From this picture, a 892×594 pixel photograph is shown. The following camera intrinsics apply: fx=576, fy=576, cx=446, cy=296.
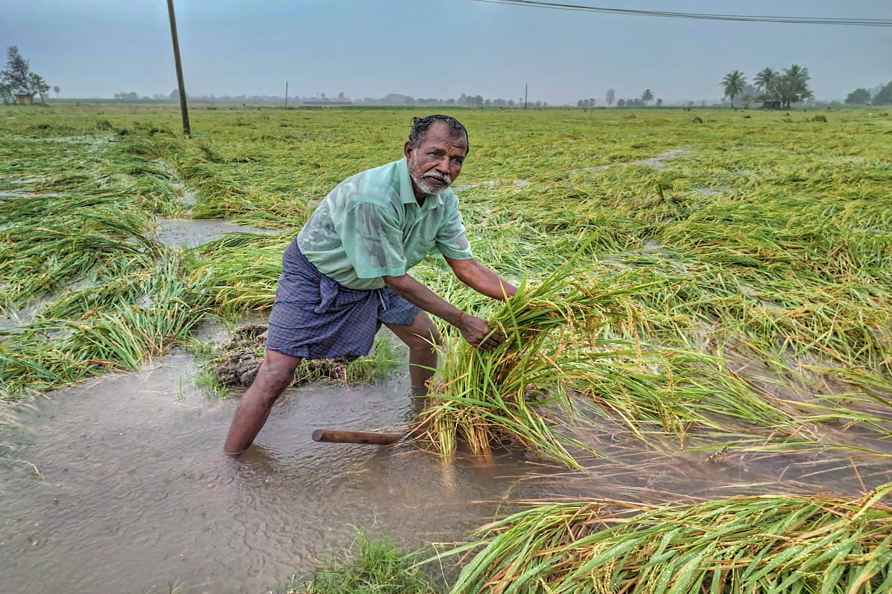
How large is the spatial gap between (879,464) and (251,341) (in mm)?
2752

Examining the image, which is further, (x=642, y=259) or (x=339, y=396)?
(x=642, y=259)

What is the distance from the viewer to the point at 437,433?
224 centimetres

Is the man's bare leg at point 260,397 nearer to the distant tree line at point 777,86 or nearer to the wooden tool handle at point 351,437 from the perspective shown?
the wooden tool handle at point 351,437

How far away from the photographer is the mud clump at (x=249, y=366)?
267 cm

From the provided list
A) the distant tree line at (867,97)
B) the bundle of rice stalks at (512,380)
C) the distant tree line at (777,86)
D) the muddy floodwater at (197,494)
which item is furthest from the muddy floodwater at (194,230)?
the distant tree line at (867,97)

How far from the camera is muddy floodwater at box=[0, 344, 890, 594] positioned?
1.66 meters

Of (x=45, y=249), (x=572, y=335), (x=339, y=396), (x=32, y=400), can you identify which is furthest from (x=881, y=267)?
(x=45, y=249)

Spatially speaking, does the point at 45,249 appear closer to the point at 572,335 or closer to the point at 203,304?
the point at 203,304

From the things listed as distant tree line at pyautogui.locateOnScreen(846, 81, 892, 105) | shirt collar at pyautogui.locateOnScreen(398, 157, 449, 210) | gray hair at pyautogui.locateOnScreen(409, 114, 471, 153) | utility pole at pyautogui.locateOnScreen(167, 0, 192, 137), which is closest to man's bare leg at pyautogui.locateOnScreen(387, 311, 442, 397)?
shirt collar at pyautogui.locateOnScreen(398, 157, 449, 210)

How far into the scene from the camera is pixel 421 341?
239cm

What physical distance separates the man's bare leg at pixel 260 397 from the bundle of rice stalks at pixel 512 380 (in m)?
0.56

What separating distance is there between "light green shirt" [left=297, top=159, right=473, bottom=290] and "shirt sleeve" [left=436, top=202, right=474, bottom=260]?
0.12 ft

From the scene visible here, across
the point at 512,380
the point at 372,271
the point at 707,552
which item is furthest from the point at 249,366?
the point at 707,552

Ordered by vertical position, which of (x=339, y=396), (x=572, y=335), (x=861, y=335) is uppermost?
(x=572, y=335)
